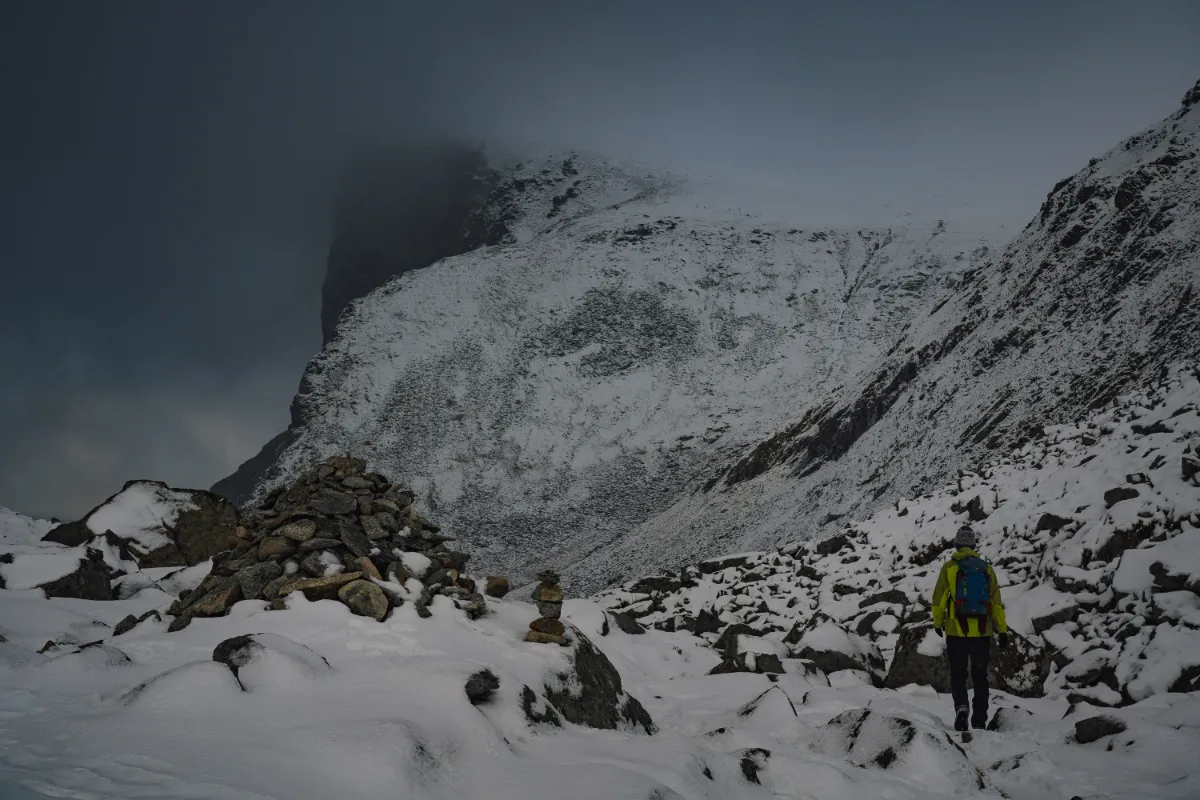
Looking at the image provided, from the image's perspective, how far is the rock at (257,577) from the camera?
27.1ft

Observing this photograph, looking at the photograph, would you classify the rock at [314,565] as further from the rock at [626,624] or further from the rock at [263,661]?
the rock at [626,624]

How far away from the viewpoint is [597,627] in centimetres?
1398

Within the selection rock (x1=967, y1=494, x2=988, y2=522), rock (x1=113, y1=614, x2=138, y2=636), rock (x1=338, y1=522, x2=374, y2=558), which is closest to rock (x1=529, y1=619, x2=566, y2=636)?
rock (x1=338, y1=522, x2=374, y2=558)

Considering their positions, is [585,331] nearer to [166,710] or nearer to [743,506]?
[743,506]

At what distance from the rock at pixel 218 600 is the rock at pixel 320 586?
0.54 m

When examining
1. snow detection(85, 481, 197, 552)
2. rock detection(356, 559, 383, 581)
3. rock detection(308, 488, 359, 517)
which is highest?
snow detection(85, 481, 197, 552)

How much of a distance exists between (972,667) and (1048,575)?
15.0ft

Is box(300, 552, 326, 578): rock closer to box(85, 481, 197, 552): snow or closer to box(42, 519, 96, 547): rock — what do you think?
box(85, 481, 197, 552): snow

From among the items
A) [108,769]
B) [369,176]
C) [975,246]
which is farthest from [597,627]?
[369,176]

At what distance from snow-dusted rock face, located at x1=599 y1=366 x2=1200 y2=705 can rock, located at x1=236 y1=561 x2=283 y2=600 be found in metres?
8.47

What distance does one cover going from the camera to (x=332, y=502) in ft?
31.9

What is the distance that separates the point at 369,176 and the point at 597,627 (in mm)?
181109

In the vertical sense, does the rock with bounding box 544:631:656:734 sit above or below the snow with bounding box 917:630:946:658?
above

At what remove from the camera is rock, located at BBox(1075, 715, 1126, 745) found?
659cm
